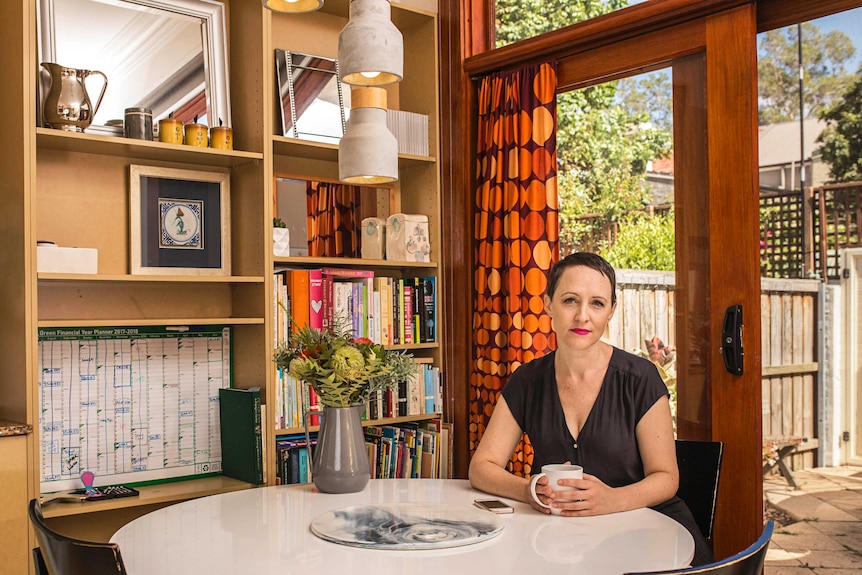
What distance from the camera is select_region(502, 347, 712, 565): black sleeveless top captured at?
87.1 inches

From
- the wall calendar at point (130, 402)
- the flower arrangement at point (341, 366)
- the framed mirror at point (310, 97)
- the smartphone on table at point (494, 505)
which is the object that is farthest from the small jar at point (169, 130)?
the smartphone on table at point (494, 505)

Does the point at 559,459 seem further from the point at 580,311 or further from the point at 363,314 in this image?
the point at 363,314

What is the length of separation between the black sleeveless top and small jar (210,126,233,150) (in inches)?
58.9

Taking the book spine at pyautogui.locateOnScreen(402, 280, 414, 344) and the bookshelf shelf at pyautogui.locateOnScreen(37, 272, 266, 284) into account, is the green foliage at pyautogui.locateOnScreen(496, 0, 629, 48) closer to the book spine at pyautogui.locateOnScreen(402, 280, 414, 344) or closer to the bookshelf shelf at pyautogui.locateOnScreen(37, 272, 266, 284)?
the book spine at pyautogui.locateOnScreen(402, 280, 414, 344)

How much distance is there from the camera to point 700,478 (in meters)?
2.34

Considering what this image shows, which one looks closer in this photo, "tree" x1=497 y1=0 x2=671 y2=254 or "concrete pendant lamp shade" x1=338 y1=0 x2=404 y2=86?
"concrete pendant lamp shade" x1=338 y1=0 x2=404 y2=86

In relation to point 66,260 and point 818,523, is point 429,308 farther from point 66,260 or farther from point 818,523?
point 818,523

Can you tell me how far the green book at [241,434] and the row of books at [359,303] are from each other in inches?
10.0

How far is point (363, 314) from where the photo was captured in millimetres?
3383

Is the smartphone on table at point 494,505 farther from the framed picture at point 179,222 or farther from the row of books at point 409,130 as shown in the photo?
the row of books at point 409,130

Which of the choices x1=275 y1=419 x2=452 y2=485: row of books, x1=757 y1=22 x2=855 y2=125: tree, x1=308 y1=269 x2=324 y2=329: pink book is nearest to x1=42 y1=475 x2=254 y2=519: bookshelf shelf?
x1=275 y1=419 x2=452 y2=485: row of books

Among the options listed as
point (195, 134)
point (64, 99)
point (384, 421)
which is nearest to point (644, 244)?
point (384, 421)

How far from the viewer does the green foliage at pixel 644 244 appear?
2.97m

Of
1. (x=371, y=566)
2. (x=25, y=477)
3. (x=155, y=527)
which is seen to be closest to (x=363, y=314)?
(x=25, y=477)
